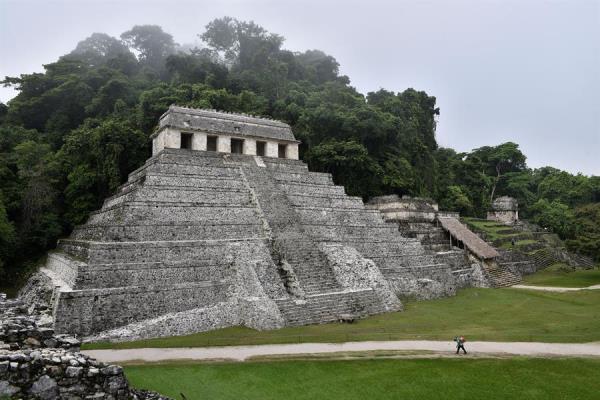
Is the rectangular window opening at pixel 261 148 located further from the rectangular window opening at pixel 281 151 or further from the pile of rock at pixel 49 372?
the pile of rock at pixel 49 372

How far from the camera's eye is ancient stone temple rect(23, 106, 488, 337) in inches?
615

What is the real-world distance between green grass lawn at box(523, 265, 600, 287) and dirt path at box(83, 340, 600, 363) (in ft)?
56.7

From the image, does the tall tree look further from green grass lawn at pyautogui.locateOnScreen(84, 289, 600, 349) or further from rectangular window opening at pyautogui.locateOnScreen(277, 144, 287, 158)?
green grass lawn at pyautogui.locateOnScreen(84, 289, 600, 349)

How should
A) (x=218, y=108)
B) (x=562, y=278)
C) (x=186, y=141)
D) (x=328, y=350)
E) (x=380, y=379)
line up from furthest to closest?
(x=218, y=108)
(x=562, y=278)
(x=186, y=141)
(x=328, y=350)
(x=380, y=379)

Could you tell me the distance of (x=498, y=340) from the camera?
1399 cm

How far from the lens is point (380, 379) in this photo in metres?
10.6

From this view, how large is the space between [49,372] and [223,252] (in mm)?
12001

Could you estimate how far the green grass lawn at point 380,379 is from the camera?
9.73 m

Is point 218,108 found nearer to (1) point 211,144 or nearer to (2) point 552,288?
(1) point 211,144

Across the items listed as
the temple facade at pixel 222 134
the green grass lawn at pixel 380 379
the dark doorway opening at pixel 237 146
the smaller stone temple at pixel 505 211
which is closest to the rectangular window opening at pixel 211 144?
the temple facade at pixel 222 134

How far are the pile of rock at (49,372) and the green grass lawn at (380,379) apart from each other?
8.01 feet

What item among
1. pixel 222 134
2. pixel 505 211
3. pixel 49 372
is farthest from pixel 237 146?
pixel 505 211

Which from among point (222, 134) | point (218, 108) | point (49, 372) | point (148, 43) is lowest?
point (49, 372)

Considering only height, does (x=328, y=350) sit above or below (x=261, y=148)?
below
